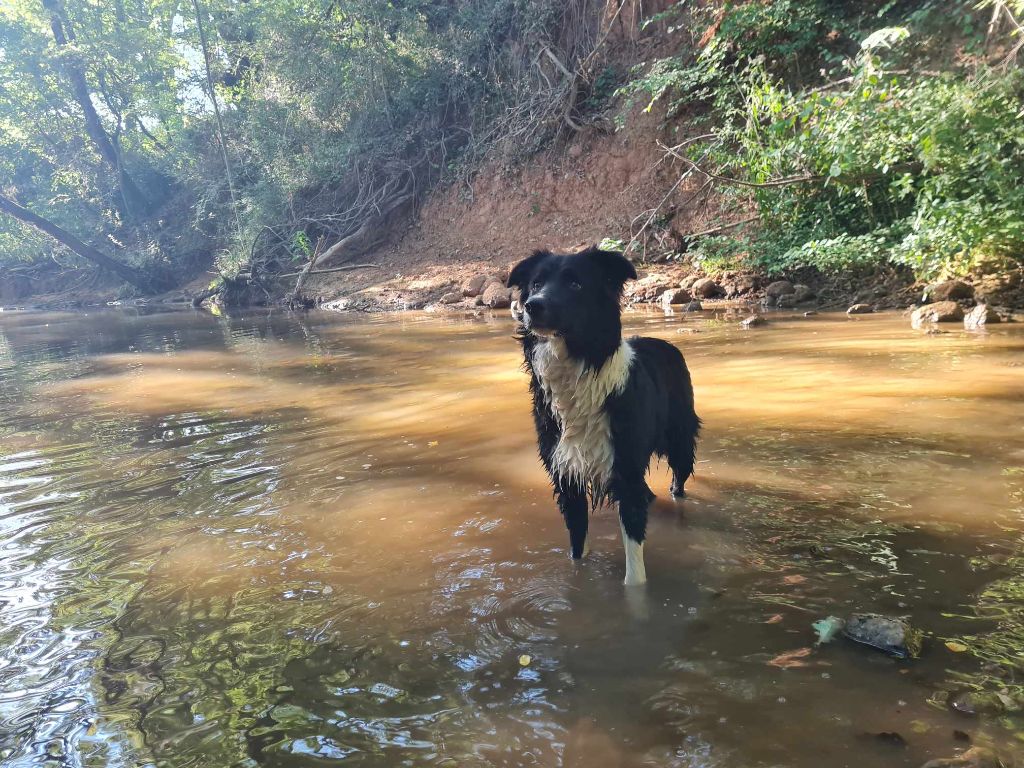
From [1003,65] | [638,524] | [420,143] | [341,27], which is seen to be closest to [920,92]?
[1003,65]

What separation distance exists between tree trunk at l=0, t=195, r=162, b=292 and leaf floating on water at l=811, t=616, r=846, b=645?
38.8m

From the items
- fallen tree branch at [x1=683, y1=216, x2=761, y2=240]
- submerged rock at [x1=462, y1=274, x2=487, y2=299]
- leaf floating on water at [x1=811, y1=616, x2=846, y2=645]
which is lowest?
leaf floating on water at [x1=811, y1=616, x2=846, y2=645]

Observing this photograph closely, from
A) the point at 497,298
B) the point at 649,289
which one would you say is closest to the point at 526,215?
the point at 497,298

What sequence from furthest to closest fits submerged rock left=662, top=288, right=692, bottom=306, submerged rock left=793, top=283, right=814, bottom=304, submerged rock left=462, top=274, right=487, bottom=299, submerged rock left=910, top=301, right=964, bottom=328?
submerged rock left=462, top=274, right=487, bottom=299 → submerged rock left=662, top=288, right=692, bottom=306 → submerged rock left=793, top=283, right=814, bottom=304 → submerged rock left=910, top=301, right=964, bottom=328

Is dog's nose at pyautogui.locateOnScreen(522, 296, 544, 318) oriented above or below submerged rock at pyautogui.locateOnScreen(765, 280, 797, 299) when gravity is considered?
above

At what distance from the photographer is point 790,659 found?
2.56 m

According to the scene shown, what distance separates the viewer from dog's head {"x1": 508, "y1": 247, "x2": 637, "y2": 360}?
3.34m

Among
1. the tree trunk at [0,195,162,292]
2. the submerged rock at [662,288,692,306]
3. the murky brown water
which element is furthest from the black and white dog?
the tree trunk at [0,195,162,292]

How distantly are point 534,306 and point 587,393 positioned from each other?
0.60 meters

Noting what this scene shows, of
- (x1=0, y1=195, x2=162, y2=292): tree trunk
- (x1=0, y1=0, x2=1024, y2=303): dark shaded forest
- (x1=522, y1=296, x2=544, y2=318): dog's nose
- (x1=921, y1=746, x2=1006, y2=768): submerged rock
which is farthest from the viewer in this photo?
(x1=0, y1=195, x2=162, y2=292): tree trunk

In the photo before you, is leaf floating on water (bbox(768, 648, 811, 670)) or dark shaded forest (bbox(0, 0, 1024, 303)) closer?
leaf floating on water (bbox(768, 648, 811, 670))

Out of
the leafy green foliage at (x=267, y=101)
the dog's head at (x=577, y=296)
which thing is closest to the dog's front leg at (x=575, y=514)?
the dog's head at (x=577, y=296)

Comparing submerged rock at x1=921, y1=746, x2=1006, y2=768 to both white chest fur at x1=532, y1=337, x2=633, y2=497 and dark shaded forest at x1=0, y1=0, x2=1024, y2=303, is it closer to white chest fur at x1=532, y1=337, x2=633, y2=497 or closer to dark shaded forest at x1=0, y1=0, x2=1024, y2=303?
white chest fur at x1=532, y1=337, x2=633, y2=497

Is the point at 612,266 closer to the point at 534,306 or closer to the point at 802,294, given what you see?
the point at 534,306
